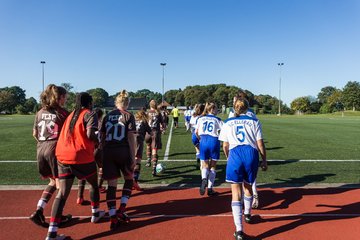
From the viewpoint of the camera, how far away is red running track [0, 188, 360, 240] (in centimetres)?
471

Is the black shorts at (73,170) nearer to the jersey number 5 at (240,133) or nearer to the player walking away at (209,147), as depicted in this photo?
the jersey number 5 at (240,133)

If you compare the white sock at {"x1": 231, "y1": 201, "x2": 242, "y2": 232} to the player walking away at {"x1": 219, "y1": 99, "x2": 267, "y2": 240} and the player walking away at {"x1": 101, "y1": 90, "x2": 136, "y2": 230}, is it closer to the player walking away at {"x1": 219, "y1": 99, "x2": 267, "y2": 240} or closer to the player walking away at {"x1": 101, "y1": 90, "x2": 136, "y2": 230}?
the player walking away at {"x1": 219, "y1": 99, "x2": 267, "y2": 240}

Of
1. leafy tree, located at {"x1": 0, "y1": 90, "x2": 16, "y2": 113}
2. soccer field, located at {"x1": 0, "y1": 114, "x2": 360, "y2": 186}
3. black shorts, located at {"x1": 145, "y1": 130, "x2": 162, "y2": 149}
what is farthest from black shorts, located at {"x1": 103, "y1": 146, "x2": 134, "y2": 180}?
leafy tree, located at {"x1": 0, "y1": 90, "x2": 16, "y2": 113}

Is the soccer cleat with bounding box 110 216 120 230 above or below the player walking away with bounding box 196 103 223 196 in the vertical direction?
below

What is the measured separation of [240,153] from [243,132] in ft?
1.02

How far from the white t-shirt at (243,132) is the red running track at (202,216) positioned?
4.49 ft

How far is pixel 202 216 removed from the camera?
5.41 meters

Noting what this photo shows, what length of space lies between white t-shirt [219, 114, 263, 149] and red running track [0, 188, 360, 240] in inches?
53.9

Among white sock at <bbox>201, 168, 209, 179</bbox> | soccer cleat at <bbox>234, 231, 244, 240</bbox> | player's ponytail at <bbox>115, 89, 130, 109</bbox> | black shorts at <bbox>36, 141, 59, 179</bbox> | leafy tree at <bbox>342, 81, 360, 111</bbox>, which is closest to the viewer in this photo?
soccer cleat at <bbox>234, 231, 244, 240</bbox>

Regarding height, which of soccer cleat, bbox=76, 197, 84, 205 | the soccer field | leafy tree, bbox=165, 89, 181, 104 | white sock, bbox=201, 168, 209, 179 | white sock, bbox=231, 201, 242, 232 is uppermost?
leafy tree, bbox=165, 89, 181, 104

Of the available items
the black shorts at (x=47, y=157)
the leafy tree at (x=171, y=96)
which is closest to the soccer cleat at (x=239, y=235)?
the black shorts at (x=47, y=157)

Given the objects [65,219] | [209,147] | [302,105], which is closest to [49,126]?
[65,219]

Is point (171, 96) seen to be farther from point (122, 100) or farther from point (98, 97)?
point (122, 100)

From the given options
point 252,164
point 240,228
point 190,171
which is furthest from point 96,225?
point 190,171
